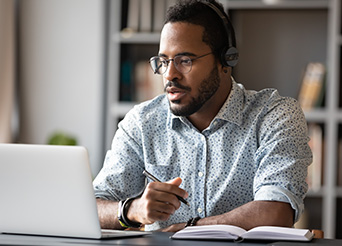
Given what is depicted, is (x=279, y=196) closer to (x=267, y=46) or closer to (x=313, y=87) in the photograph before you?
(x=313, y=87)

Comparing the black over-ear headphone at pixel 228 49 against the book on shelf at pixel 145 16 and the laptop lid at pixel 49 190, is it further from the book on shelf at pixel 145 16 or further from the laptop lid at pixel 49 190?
the book on shelf at pixel 145 16

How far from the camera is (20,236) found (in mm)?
1400

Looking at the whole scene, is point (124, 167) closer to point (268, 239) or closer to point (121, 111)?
point (268, 239)

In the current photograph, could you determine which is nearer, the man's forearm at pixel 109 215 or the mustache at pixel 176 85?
the man's forearm at pixel 109 215

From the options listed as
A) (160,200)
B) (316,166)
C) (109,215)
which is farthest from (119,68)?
(160,200)

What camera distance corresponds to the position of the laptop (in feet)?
4.40

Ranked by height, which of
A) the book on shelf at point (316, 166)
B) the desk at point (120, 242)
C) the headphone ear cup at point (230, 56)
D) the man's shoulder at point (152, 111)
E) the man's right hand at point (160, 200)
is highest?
the headphone ear cup at point (230, 56)

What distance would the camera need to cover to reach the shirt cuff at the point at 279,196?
1752 mm

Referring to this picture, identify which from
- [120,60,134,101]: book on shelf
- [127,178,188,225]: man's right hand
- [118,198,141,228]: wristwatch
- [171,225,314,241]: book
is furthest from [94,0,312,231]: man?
[120,60,134,101]: book on shelf

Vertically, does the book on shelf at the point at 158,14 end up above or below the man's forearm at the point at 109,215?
above

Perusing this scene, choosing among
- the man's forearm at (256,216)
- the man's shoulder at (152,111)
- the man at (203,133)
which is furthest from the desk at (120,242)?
the man's shoulder at (152,111)

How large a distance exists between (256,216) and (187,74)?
0.53 meters

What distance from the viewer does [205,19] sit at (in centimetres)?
205

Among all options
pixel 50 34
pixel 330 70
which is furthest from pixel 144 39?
pixel 330 70
